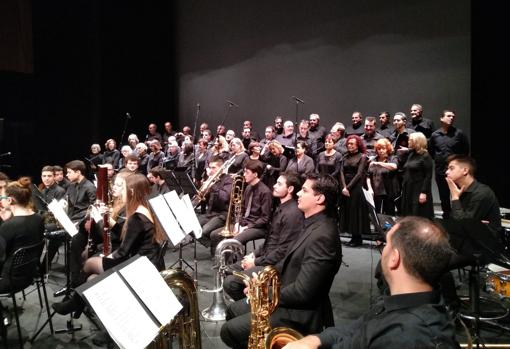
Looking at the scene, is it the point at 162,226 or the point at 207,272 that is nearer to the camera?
the point at 162,226

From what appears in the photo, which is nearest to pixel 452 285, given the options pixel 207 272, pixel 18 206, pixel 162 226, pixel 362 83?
pixel 162 226

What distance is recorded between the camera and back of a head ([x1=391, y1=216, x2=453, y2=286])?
5.44 ft

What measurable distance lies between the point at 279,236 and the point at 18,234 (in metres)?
2.33

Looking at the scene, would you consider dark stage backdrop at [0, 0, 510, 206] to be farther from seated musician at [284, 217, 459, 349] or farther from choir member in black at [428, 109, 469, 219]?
seated musician at [284, 217, 459, 349]

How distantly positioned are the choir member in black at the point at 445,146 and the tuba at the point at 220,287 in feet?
14.3

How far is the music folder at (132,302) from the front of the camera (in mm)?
1970

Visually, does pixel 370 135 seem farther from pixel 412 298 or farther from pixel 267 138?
pixel 412 298

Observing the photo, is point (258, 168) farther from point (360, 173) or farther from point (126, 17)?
point (126, 17)

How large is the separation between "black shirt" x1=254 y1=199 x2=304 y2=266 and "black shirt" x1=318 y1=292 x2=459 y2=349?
2.22 metres

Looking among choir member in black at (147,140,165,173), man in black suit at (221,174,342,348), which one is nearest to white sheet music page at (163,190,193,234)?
man in black suit at (221,174,342,348)

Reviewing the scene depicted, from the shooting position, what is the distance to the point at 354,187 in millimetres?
6836

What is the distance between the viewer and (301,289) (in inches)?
108

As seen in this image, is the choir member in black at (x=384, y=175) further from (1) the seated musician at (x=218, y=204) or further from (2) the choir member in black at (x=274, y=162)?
(1) the seated musician at (x=218, y=204)

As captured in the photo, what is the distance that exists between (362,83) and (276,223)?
674 centimetres
